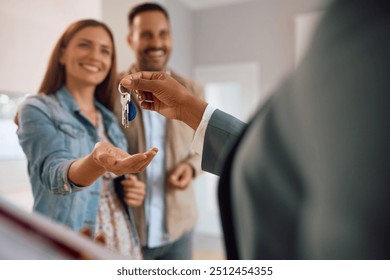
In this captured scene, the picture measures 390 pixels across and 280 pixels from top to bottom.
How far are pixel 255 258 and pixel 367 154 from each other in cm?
10

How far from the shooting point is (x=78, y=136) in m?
0.51

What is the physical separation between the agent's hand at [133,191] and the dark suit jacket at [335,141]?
36cm

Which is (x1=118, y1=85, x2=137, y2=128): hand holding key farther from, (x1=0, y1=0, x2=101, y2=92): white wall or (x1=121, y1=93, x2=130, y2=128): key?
(x1=0, y1=0, x2=101, y2=92): white wall

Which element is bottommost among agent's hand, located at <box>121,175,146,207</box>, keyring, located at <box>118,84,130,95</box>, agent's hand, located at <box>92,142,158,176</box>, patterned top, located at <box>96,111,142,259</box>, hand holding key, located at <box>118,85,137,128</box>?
patterned top, located at <box>96,111,142,259</box>

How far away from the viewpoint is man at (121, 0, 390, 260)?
0.60ft

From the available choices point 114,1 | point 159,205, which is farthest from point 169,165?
point 114,1

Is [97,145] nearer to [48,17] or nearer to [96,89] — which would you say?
[96,89]

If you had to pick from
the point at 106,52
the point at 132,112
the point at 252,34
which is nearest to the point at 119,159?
the point at 132,112

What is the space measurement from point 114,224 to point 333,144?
1.48ft

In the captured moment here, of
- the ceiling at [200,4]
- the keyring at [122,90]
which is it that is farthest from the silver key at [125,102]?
the ceiling at [200,4]

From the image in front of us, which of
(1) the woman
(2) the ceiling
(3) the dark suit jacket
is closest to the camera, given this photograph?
(3) the dark suit jacket

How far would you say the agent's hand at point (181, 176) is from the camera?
0.57m

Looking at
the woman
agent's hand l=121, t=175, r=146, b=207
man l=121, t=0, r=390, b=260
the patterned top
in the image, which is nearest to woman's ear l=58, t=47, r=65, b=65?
the woman

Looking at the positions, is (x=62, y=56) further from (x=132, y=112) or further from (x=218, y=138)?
(x=218, y=138)
